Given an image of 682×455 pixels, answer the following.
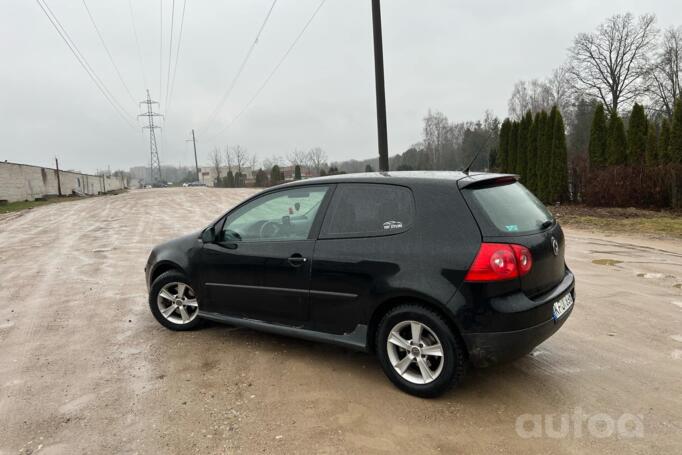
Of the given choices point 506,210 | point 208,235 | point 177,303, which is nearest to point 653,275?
point 506,210

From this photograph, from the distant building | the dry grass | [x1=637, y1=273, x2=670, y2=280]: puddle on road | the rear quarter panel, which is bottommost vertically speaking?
[x1=637, y1=273, x2=670, y2=280]: puddle on road

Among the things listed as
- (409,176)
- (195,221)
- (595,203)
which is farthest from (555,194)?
(409,176)

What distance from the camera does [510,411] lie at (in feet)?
9.83

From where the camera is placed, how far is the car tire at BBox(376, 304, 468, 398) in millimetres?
3029

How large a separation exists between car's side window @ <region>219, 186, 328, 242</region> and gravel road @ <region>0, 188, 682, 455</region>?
3.45 feet

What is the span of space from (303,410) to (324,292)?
2.90ft

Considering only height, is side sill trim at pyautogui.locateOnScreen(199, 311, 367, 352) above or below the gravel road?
above

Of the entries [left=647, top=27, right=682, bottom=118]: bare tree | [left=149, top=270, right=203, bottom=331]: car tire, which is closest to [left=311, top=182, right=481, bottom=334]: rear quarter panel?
[left=149, top=270, right=203, bottom=331]: car tire

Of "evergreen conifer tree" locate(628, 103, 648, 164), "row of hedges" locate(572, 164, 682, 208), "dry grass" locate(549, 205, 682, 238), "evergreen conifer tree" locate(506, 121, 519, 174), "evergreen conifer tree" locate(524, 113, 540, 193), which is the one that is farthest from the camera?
"evergreen conifer tree" locate(506, 121, 519, 174)

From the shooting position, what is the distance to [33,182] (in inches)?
1308

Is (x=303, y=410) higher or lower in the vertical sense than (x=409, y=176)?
lower

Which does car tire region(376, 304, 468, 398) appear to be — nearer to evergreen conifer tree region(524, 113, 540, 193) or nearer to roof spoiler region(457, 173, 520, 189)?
roof spoiler region(457, 173, 520, 189)

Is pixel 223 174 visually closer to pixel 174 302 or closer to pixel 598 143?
Answer: pixel 598 143

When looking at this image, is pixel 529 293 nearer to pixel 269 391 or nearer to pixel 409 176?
pixel 409 176
